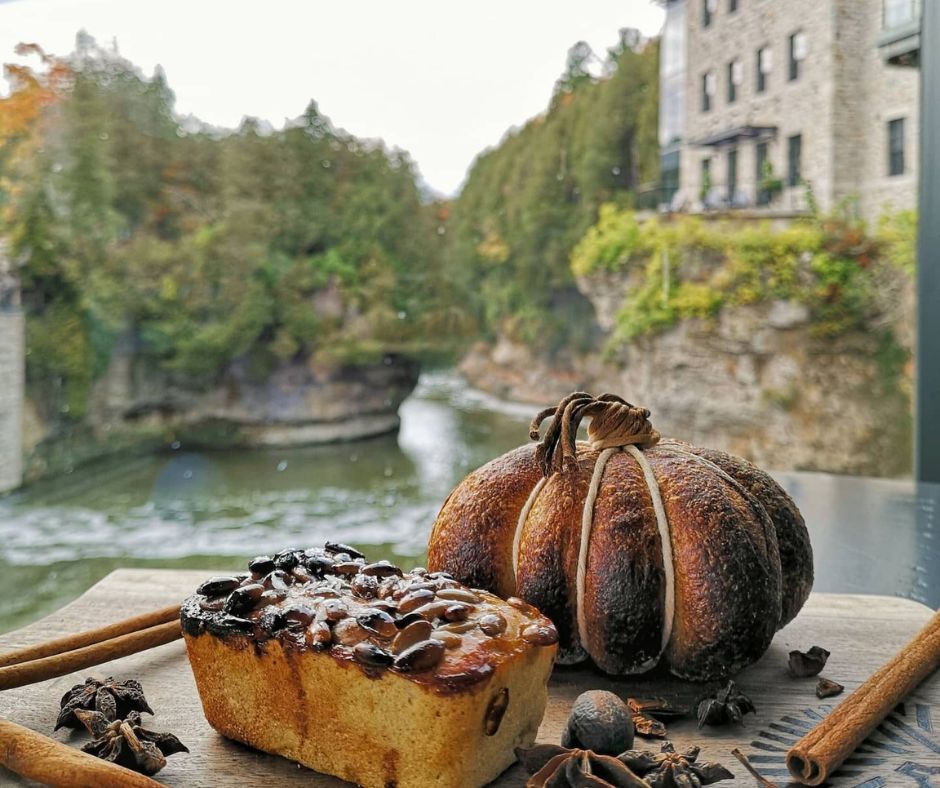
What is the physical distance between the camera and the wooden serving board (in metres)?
0.84

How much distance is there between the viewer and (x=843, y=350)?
10.1ft

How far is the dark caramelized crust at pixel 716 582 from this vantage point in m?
0.96

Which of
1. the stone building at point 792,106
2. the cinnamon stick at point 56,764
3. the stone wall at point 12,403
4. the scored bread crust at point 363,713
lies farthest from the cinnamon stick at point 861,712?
the stone wall at point 12,403

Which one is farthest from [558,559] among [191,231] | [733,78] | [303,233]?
[191,231]

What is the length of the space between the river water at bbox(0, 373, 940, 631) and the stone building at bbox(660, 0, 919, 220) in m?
1.06

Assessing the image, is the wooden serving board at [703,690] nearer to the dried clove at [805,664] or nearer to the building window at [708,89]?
the dried clove at [805,664]

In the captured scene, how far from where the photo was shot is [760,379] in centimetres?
325

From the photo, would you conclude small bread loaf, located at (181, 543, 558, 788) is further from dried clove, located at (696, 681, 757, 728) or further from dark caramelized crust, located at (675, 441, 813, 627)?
dark caramelized crust, located at (675, 441, 813, 627)

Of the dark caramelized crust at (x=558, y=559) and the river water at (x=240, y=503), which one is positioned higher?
the dark caramelized crust at (x=558, y=559)

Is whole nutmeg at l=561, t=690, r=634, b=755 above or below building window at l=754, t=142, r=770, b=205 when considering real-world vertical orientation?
below

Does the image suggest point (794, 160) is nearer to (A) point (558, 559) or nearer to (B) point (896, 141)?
(B) point (896, 141)

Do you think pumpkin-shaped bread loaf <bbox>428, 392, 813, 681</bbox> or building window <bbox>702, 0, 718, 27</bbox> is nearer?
pumpkin-shaped bread loaf <bbox>428, 392, 813, 681</bbox>

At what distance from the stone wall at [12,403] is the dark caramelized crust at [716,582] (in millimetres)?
3100

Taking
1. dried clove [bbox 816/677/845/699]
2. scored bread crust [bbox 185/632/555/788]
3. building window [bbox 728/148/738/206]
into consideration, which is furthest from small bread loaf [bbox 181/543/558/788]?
building window [bbox 728/148/738/206]
